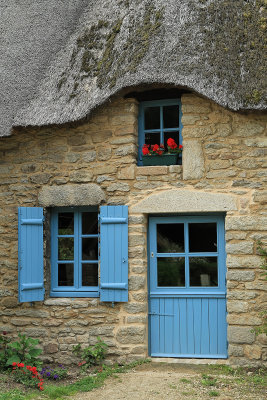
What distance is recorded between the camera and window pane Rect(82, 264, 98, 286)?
6762 millimetres

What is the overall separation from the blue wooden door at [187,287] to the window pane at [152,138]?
985mm

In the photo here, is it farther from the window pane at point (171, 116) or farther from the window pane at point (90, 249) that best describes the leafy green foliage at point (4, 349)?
the window pane at point (171, 116)

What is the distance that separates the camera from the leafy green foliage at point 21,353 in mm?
6050

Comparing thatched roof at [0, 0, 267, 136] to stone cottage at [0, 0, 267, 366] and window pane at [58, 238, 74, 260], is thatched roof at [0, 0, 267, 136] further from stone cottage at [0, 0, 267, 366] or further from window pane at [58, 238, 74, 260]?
window pane at [58, 238, 74, 260]

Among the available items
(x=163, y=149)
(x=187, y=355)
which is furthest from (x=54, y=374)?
(x=163, y=149)

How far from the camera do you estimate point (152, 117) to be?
22.1 ft

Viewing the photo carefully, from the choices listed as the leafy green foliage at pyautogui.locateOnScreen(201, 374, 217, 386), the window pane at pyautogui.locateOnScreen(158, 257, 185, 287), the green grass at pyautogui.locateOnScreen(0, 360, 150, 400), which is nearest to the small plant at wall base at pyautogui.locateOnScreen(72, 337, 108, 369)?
the green grass at pyautogui.locateOnScreen(0, 360, 150, 400)

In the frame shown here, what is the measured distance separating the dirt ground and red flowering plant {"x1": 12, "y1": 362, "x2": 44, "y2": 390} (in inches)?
23.8

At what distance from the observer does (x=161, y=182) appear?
6.37 meters

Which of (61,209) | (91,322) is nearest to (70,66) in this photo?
(61,209)

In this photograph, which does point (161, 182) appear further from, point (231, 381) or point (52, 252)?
point (231, 381)

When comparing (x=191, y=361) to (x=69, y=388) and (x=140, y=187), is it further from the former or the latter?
(x=140, y=187)

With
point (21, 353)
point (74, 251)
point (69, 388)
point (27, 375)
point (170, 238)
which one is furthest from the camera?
point (74, 251)

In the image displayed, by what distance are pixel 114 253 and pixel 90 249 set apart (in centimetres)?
54
